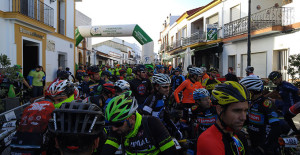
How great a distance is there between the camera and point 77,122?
149 cm

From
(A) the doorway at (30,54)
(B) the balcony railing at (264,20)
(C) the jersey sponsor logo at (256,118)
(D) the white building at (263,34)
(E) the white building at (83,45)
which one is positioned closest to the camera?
(C) the jersey sponsor logo at (256,118)

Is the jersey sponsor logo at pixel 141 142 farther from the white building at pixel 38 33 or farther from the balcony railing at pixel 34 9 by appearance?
the balcony railing at pixel 34 9

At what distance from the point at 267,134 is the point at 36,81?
1029 centimetres

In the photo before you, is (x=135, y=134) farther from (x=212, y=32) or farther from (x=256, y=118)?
(x=212, y=32)

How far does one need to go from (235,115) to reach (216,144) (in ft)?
1.09

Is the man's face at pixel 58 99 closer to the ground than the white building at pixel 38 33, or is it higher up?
closer to the ground

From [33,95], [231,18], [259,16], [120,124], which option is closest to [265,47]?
[259,16]

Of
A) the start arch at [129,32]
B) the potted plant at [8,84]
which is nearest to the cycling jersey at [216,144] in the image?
the potted plant at [8,84]

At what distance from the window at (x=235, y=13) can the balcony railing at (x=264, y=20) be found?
21.0 inches

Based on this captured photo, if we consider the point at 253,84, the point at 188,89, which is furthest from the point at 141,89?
the point at 253,84

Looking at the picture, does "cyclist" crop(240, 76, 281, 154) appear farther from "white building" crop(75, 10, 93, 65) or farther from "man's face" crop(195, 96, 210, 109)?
"white building" crop(75, 10, 93, 65)

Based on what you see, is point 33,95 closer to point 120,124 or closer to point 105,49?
point 120,124

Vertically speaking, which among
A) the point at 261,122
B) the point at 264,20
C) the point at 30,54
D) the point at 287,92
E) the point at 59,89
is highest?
the point at 264,20

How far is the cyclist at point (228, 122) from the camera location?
1.93 meters
